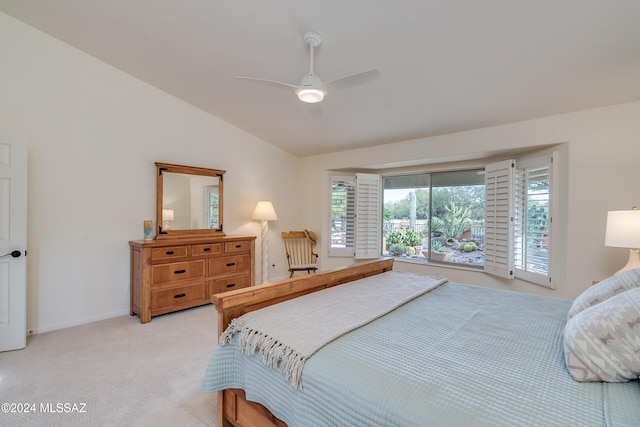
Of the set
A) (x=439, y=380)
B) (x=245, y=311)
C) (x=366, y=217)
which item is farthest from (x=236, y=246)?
(x=439, y=380)

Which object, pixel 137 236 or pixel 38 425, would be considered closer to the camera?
pixel 38 425

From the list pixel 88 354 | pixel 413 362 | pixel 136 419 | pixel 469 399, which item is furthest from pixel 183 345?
pixel 469 399

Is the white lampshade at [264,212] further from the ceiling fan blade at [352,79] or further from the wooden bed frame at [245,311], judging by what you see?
the ceiling fan blade at [352,79]

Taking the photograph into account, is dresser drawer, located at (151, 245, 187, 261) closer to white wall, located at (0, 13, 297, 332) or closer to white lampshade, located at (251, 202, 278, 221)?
white wall, located at (0, 13, 297, 332)

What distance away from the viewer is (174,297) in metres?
3.61

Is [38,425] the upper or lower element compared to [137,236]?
lower

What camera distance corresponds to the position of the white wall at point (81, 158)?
3.05m

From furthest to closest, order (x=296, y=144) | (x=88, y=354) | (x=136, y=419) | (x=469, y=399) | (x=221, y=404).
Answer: (x=296, y=144) → (x=88, y=354) → (x=136, y=419) → (x=221, y=404) → (x=469, y=399)

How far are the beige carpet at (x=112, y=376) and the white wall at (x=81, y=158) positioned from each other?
0.42 m

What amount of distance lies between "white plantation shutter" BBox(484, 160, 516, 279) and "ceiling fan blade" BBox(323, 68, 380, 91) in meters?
2.47

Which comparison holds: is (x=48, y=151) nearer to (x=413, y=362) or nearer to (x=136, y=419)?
(x=136, y=419)

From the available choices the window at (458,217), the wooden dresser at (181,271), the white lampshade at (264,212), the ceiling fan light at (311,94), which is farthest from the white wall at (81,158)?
the window at (458,217)

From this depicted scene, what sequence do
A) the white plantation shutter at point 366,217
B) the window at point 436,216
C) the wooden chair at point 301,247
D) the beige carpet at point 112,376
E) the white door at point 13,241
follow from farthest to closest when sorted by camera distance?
the wooden chair at point 301,247 < the white plantation shutter at point 366,217 < the window at point 436,216 < the white door at point 13,241 < the beige carpet at point 112,376

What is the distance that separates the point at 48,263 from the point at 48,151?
1.16m
